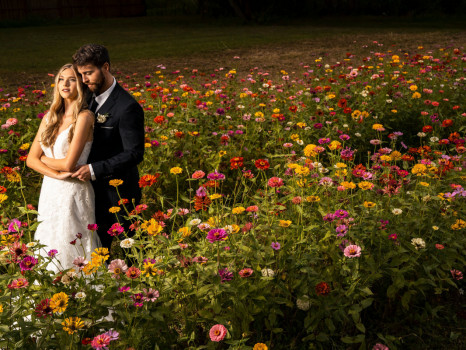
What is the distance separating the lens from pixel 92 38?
56.9 feet

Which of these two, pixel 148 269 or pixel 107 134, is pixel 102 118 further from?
pixel 148 269

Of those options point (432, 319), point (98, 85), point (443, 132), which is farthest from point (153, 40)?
point (432, 319)

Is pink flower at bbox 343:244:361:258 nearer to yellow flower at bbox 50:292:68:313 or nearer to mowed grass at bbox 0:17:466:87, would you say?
yellow flower at bbox 50:292:68:313

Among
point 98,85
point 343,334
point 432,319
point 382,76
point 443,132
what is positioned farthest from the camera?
point 382,76

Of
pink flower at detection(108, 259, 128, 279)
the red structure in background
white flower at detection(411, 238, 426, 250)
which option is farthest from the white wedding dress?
the red structure in background

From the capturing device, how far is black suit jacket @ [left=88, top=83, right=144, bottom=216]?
9.84 feet

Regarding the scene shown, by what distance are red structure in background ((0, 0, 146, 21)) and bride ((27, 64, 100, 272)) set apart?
81.1 feet

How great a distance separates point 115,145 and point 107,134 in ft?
0.37

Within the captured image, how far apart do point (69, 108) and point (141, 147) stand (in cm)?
54

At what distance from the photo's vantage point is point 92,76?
293cm

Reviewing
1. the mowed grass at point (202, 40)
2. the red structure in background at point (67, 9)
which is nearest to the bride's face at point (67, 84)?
the mowed grass at point (202, 40)

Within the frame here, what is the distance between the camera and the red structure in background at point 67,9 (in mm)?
24766

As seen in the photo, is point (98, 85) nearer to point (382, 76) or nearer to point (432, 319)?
point (432, 319)

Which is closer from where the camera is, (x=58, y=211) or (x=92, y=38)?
(x=58, y=211)
